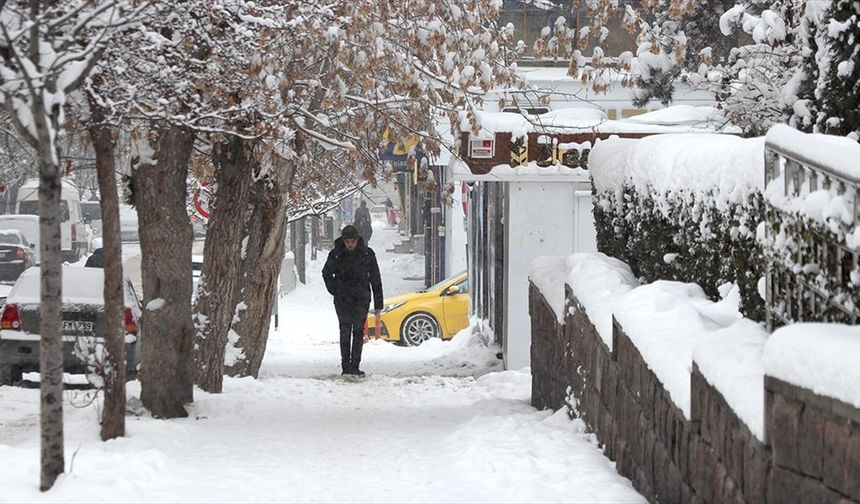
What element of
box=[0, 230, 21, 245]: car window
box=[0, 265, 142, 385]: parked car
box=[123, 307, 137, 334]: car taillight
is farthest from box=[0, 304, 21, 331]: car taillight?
box=[0, 230, 21, 245]: car window

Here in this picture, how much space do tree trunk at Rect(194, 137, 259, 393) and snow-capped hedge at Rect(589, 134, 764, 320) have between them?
3.94m

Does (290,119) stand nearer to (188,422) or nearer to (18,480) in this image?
(188,422)

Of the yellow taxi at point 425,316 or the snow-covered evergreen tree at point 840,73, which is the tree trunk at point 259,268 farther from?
the snow-covered evergreen tree at point 840,73

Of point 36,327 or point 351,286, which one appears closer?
point 36,327

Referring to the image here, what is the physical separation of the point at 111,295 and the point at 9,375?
20.6ft

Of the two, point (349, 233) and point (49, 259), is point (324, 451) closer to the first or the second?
point (49, 259)

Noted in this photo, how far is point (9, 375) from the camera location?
1455 centimetres

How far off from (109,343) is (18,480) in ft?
5.46

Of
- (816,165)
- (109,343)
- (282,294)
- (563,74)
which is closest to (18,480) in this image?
(109,343)

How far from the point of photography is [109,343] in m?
8.91

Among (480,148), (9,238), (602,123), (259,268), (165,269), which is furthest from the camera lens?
(9,238)

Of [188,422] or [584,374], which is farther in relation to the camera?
[188,422]

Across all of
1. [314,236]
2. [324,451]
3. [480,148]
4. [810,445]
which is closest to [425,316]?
[480,148]

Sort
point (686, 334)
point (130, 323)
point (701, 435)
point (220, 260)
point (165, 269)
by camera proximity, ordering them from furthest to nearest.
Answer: point (130, 323) → point (220, 260) → point (165, 269) → point (686, 334) → point (701, 435)
